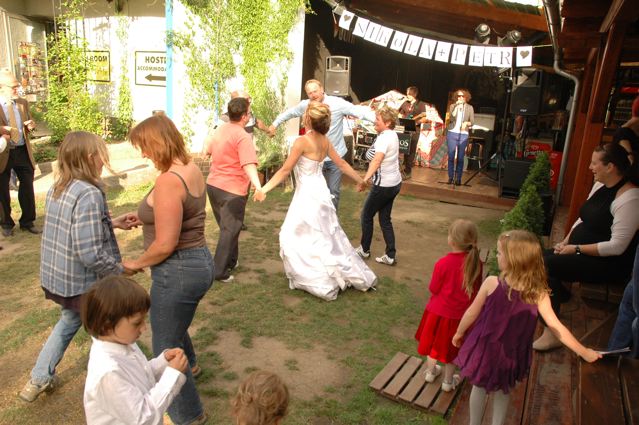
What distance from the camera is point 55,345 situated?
2928mm

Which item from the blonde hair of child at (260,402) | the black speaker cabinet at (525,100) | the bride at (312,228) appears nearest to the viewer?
the blonde hair of child at (260,402)

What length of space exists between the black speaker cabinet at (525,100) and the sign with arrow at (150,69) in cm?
725

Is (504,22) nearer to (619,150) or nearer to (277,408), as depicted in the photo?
(619,150)

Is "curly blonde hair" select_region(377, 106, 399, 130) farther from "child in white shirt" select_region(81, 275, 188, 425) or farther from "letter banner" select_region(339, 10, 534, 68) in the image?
"letter banner" select_region(339, 10, 534, 68)

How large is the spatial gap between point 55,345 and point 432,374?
93.0 inches

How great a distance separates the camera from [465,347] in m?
2.56

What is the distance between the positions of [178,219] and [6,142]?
4.09 m

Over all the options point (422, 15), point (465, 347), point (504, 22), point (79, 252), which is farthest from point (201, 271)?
point (422, 15)

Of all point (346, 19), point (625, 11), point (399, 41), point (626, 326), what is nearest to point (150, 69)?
point (346, 19)

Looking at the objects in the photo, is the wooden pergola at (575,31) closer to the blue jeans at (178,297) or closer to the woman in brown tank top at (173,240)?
the woman in brown tank top at (173,240)

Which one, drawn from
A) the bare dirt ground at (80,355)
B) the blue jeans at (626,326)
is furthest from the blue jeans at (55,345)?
the blue jeans at (626,326)

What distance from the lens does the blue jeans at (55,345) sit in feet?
9.50

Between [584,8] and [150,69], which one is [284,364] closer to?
[584,8]

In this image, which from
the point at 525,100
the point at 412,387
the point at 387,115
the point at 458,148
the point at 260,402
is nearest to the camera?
the point at 260,402
